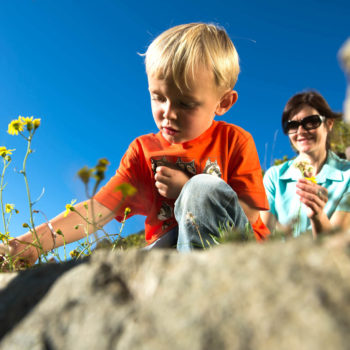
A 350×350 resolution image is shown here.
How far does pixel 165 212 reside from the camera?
2.79 m

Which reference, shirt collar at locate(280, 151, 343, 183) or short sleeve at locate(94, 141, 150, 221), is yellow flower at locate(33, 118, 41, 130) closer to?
short sleeve at locate(94, 141, 150, 221)

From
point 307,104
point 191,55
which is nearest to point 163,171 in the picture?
point 191,55

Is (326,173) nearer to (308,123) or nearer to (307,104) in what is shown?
(308,123)

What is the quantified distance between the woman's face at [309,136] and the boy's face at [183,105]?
7.85 feet

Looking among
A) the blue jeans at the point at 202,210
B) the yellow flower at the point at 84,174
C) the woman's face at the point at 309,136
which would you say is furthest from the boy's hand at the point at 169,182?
the woman's face at the point at 309,136

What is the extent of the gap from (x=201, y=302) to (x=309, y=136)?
14.4 feet

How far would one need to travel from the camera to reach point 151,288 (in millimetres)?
894

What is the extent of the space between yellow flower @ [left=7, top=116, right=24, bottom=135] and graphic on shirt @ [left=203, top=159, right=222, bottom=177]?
142cm

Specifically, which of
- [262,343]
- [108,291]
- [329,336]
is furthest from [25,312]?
[329,336]

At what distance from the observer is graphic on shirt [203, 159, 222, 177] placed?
8.97 feet

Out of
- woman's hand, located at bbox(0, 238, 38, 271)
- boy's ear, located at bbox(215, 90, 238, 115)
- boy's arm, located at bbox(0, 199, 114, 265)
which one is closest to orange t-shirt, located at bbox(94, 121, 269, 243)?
boy's ear, located at bbox(215, 90, 238, 115)

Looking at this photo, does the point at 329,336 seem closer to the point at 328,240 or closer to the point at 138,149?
the point at 328,240

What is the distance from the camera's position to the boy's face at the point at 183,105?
100.0 inches

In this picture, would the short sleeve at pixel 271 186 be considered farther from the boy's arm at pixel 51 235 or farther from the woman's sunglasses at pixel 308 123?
the boy's arm at pixel 51 235
